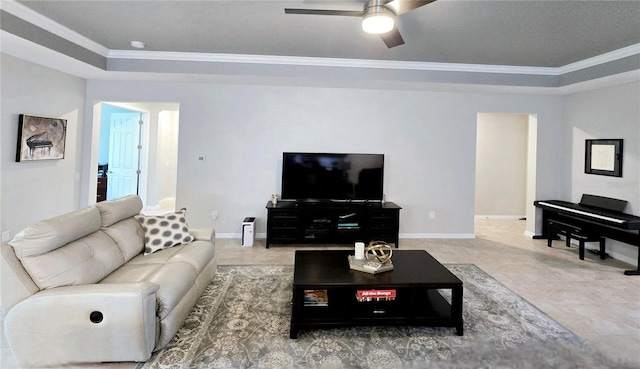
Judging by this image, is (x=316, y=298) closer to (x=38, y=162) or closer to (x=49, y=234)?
(x=49, y=234)

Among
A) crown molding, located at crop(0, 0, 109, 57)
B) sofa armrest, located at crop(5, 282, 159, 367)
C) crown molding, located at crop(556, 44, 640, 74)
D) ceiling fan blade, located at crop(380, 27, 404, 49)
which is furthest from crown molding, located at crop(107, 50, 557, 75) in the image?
sofa armrest, located at crop(5, 282, 159, 367)

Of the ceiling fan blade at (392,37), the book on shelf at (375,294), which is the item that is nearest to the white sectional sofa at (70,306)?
the book on shelf at (375,294)

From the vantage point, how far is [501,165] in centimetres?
724

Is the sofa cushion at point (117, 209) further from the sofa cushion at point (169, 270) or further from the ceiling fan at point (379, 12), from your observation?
the ceiling fan at point (379, 12)

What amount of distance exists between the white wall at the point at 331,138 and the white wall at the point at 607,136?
10.0 inches

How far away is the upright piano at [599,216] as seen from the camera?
151 inches

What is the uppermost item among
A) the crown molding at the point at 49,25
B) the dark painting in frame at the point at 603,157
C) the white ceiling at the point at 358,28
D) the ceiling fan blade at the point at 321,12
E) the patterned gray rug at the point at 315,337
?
the white ceiling at the point at 358,28

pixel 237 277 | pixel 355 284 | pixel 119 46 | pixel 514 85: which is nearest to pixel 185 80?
pixel 119 46

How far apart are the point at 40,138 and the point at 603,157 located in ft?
25.6

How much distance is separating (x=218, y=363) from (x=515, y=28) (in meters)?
4.03

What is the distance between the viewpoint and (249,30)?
3.45 m

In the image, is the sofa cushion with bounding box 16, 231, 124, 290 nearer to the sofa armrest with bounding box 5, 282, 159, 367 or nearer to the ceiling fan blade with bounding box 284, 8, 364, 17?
the sofa armrest with bounding box 5, 282, 159, 367

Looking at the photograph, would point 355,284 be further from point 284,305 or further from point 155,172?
point 155,172

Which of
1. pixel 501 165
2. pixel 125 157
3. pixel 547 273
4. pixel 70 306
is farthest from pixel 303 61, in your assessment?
pixel 501 165
